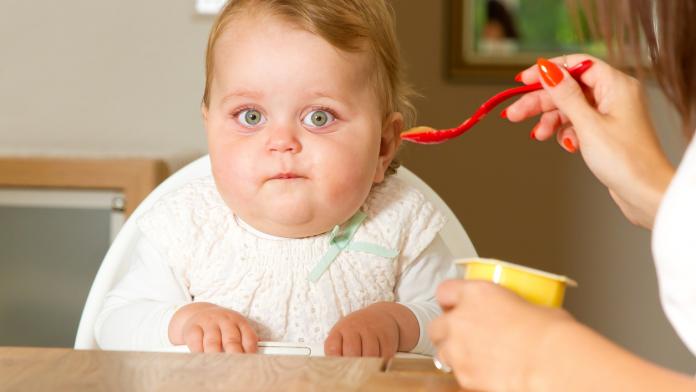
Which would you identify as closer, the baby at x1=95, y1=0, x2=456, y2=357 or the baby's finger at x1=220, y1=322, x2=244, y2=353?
the baby's finger at x1=220, y1=322, x2=244, y2=353

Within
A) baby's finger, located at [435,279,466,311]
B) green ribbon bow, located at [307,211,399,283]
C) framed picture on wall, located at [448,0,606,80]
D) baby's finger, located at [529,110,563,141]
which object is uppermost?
framed picture on wall, located at [448,0,606,80]

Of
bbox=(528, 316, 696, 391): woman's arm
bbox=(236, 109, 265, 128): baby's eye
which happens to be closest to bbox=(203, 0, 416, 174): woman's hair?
bbox=(236, 109, 265, 128): baby's eye

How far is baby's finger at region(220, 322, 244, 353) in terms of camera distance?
1.12m

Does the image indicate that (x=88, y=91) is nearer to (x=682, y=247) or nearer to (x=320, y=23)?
(x=320, y=23)

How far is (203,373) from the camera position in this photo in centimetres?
78

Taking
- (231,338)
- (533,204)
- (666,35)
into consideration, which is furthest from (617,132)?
(533,204)

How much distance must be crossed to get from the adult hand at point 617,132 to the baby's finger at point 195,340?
0.46 metres

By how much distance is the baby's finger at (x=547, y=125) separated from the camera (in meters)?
1.20

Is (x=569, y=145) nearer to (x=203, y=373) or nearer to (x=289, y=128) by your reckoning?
(x=289, y=128)

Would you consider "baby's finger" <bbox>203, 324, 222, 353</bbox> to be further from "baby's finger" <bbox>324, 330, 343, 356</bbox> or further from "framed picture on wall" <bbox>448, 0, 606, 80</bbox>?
"framed picture on wall" <bbox>448, 0, 606, 80</bbox>

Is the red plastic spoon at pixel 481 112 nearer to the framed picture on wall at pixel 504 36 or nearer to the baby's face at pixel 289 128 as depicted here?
the baby's face at pixel 289 128

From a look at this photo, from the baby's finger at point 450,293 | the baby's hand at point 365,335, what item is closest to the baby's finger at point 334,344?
the baby's hand at point 365,335

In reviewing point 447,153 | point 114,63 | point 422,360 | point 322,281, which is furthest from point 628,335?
point 422,360

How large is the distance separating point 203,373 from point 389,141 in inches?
26.0
